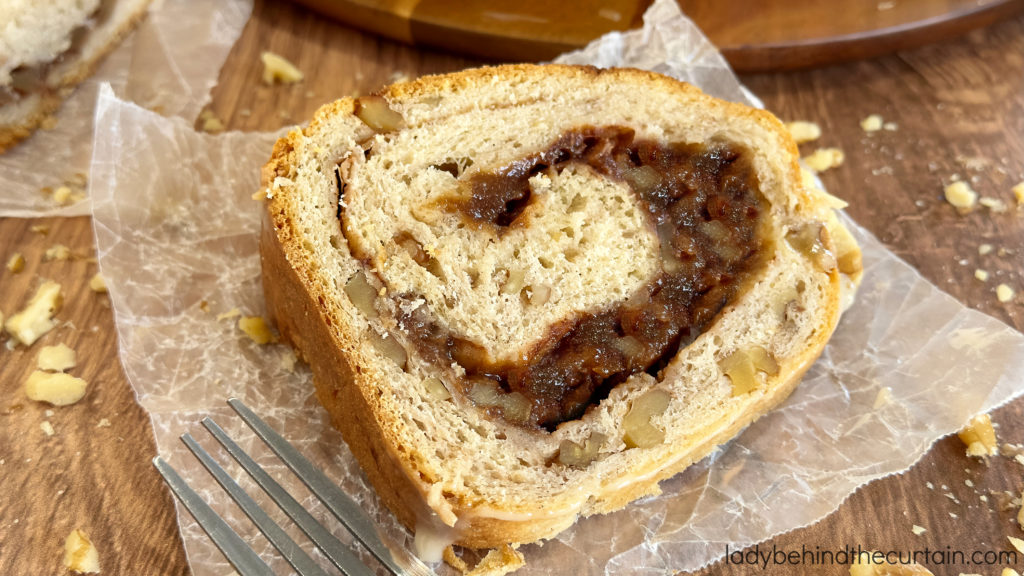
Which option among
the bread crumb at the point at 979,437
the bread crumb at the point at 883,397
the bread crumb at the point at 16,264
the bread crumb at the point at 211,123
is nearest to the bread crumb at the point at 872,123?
the bread crumb at the point at 883,397

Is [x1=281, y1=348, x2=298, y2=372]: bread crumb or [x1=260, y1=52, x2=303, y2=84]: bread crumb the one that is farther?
[x1=260, y1=52, x2=303, y2=84]: bread crumb

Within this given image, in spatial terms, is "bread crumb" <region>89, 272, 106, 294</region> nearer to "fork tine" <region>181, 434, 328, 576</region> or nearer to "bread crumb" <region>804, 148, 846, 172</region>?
"fork tine" <region>181, 434, 328, 576</region>

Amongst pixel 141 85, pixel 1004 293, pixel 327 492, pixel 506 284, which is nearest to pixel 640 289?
pixel 506 284

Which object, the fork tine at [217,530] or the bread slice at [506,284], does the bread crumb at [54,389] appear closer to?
the fork tine at [217,530]

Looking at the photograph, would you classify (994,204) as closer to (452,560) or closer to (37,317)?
(452,560)

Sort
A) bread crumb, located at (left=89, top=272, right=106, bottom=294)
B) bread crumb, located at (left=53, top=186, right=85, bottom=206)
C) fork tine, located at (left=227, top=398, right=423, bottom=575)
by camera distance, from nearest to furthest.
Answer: fork tine, located at (left=227, top=398, right=423, bottom=575) → bread crumb, located at (left=89, top=272, right=106, bottom=294) → bread crumb, located at (left=53, top=186, right=85, bottom=206)

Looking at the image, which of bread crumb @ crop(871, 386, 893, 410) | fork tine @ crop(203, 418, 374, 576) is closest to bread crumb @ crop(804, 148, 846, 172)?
bread crumb @ crop(871, 386, 893, 410)
